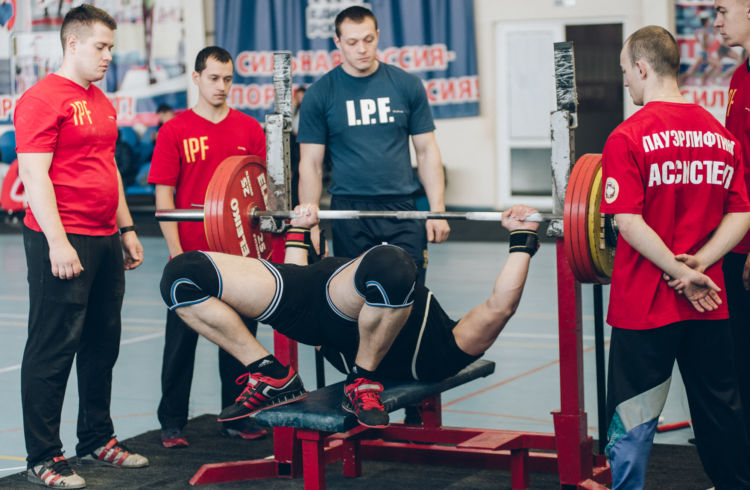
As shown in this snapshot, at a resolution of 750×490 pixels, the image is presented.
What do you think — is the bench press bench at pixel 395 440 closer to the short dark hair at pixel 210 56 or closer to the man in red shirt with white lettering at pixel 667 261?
the man in red shirt with white lettering at pixel 667 261

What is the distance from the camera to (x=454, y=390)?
14.2ft

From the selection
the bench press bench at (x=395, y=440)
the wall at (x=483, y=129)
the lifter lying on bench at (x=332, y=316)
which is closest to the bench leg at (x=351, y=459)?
the bench press bench at (x=395, y=440)

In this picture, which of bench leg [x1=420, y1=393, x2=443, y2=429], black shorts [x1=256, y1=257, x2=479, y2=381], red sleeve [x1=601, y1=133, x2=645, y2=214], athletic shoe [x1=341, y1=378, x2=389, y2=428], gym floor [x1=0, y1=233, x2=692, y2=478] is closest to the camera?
red sleeve [x1=601, y1=133, x2=645, y2=214]

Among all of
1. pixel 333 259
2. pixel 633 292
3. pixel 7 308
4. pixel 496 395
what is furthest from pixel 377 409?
pixel 7 308

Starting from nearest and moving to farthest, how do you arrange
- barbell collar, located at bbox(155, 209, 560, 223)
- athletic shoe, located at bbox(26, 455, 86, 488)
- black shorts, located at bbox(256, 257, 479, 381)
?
black shorts, located at bbox(256, 257, 479, 381) < barbell collar, located at bbox(155, 209, 560, 223) < athletic shoe, located at bbox(26, 455, 86, 488)

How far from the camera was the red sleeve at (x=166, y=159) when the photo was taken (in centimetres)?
370

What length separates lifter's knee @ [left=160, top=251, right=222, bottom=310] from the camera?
109 inches

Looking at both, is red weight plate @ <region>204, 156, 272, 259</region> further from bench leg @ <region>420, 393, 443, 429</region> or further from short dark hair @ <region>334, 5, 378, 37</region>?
bench leg @ <region>420, 393, 443, 429</region>

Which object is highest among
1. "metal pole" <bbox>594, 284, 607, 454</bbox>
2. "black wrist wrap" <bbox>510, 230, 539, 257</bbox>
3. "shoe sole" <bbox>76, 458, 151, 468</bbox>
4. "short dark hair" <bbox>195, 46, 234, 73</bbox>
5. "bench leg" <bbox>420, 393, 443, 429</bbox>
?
"short dark hair" <bbox>195, 46, 234, 73</bbox>

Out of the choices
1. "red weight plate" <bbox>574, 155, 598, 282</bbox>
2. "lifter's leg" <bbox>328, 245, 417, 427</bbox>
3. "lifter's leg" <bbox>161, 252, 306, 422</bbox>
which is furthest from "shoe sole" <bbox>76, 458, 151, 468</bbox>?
Result: "red weight plate" <bbox>574, 155, 598, 282</bbox>

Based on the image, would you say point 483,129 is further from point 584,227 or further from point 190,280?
point 190,280

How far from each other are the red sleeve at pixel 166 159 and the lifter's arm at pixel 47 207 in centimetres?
68

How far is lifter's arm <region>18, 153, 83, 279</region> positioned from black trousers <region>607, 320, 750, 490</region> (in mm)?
1664

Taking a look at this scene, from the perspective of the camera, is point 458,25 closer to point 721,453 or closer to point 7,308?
point 7,308
